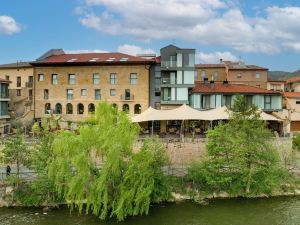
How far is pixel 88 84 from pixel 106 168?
87.1ft

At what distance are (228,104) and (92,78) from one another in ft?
58.5

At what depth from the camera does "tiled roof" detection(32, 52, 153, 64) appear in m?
52.7

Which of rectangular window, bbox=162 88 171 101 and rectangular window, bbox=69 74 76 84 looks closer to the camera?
rectangular window, bbox=162 88 171 101

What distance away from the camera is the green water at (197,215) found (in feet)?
97.2

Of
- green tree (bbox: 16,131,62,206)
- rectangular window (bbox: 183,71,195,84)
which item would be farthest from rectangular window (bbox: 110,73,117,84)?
green tree (bbox: 16,131,62,206)

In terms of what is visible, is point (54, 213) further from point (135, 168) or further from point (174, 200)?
point (174, 200)

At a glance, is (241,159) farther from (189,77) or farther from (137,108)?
(137,108)

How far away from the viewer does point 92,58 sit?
5512cm

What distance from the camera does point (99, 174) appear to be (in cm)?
2972

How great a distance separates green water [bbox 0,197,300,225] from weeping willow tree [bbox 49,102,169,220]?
3.23 feet

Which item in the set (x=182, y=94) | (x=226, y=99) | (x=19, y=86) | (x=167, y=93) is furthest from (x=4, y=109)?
(x=226, y=99)

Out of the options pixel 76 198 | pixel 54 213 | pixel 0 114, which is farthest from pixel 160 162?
pixel 0 114

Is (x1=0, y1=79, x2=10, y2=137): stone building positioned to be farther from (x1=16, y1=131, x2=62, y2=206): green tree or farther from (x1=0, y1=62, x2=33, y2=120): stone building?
(x1=16, y1=131, x2=62, y2=206): green tree

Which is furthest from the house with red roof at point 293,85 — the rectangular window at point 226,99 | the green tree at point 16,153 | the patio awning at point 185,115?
the green tree at point 16,153
